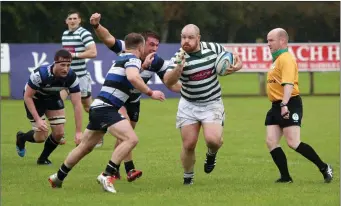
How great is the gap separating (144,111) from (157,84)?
16.6 ft

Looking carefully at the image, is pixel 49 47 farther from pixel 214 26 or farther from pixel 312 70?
pixel 214 26

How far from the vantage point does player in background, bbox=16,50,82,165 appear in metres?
12.6

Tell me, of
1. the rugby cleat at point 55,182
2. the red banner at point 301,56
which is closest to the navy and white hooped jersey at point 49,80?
the rugby cleat at point 55,182

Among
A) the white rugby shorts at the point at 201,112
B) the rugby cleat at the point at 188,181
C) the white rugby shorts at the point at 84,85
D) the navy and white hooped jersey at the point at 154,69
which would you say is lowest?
the rugby cleat at the point at 188,181

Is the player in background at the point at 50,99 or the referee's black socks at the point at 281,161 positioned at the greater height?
the player in background at the point at 50,99

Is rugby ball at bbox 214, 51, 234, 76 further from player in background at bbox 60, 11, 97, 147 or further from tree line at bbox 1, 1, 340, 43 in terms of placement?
tree line at bbox 1, 1, 340, 43

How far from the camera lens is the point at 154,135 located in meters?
19.3

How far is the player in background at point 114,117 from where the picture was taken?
11227mm

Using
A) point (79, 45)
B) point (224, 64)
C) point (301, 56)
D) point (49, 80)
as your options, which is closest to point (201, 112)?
point (224, 64)

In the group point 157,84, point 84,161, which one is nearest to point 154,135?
point 84,161

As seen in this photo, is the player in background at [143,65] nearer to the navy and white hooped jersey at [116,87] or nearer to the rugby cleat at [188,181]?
the navy and white hooped jersey at [116,87]

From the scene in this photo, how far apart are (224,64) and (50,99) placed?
351cm

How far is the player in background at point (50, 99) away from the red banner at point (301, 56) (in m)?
18.4

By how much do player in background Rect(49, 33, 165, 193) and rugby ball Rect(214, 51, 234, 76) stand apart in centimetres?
Result: 95
